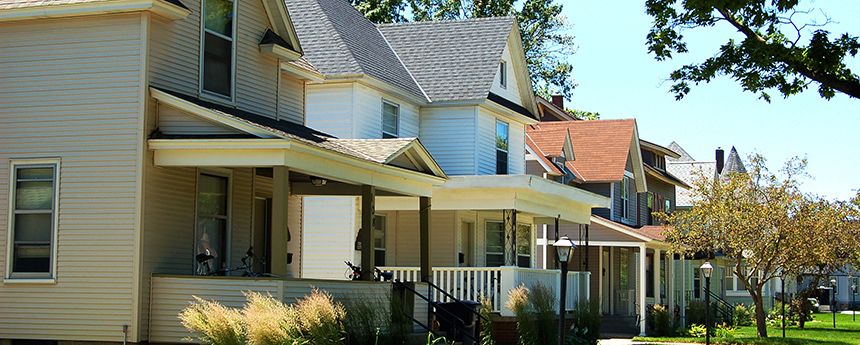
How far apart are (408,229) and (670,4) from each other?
33.8ft

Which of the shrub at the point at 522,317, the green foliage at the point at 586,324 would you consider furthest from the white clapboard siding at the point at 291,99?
the green foliage at the point at 586,324

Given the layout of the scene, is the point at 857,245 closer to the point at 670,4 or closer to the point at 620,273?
the point at 620,273

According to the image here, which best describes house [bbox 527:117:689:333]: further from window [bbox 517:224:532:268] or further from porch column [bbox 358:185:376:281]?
porch column [bbox 358:185:376:281]

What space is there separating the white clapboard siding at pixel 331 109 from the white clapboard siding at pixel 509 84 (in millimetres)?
5113

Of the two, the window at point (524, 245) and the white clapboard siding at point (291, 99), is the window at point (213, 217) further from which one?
the window at point (524, 245)

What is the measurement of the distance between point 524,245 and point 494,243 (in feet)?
6.93

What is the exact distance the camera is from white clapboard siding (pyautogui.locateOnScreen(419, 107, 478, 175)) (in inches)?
975

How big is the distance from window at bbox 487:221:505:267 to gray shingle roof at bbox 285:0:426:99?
172 inches

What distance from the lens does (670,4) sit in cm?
1678

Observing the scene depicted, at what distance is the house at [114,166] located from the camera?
44.4 feet

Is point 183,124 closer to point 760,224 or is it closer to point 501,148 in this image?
point 501,148

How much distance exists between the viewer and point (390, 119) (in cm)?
2398

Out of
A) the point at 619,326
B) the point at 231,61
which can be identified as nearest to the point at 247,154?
the point at 231,61

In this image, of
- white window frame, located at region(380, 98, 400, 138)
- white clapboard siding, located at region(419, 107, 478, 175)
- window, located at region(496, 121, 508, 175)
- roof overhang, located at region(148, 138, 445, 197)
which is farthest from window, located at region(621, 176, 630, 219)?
roof overhang, located at region(148, 138, 445, 197)
